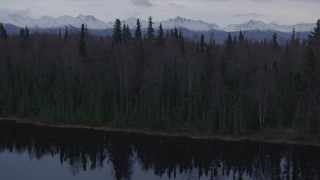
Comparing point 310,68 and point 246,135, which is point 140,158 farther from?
point 310,68

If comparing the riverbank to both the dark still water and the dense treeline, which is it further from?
the dark still water

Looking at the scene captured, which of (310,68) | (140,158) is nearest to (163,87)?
(140,158)

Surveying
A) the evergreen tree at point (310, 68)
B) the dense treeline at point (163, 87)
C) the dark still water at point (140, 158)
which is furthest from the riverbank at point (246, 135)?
the evergreen tree at point (310, 68)

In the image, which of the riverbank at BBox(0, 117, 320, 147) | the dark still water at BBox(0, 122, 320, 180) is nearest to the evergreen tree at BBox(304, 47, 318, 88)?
the riverbank at BBox(0, 117, 320, 147)

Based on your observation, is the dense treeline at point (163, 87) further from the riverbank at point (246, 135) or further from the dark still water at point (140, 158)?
the dark still water at point (140, 158)

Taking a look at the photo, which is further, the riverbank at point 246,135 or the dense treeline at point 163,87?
the dense treeline at point 163,87

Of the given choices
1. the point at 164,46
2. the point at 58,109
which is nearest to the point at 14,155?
the point at 58,109
